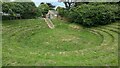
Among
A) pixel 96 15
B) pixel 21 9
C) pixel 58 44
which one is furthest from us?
pixel 21 9

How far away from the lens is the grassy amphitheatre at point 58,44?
12.0 metres

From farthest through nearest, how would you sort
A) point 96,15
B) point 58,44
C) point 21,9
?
point 21,9, point 96,15, point 58,44

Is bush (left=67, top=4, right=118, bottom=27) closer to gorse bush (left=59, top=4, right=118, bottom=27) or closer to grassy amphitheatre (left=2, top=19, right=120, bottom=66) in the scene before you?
gorse bush (left=59, top=4, right=118, bottom=27)

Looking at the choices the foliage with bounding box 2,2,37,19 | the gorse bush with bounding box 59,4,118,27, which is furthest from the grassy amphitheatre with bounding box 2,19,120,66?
the foliage with bounding box 2,2,37,19

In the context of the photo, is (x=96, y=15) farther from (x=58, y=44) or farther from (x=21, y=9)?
(x=21, y=9)

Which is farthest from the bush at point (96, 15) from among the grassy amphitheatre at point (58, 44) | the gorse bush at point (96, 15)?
the grassy amphitheatre at point (58, 44)

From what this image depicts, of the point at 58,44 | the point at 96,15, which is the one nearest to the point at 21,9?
the point at 96,15

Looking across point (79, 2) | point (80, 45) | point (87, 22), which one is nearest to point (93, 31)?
point (87, 22)

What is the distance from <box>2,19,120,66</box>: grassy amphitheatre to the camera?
39.5 ft

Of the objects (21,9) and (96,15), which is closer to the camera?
(96,15)

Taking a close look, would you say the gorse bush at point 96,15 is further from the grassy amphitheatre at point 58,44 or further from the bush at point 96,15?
the grassy amphitheatre at point 58,44

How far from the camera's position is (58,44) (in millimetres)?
17703

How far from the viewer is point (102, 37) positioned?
19094mm

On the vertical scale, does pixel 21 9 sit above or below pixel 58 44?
above
